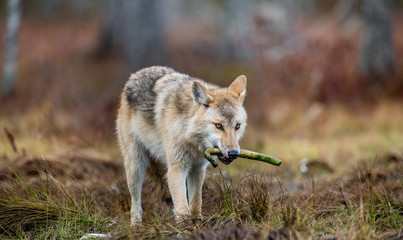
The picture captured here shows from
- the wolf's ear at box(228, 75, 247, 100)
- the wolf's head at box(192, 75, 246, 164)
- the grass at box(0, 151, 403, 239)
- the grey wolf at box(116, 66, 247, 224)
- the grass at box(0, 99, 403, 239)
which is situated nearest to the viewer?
the grass at box(0, 151, 403, 239)

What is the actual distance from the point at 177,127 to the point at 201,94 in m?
0.50

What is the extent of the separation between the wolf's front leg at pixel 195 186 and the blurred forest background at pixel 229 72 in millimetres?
3141

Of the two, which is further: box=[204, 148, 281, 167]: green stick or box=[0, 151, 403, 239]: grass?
box=[204, 148, 281, 167]: green stick

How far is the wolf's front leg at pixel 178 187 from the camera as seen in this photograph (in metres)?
5.00

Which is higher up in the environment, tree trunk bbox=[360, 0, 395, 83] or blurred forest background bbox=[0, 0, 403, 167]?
tree trunk bbox=[360, 0, 395, 83]

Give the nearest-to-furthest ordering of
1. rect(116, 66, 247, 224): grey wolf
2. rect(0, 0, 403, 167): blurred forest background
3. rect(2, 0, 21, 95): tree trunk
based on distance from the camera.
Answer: rect(116, 66, 247, 224): grey wolf → rect(0, 0, 403, 167): blurred forest background → rect(2, 0, 21, 95): tree trunk

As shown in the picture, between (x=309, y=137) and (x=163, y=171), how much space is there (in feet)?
16.3

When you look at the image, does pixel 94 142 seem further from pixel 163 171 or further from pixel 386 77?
pixel 386 77

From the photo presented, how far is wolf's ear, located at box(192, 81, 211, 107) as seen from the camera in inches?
198

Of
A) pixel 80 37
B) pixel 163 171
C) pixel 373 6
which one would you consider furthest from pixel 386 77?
pixel 80 37

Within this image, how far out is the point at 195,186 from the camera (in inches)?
212

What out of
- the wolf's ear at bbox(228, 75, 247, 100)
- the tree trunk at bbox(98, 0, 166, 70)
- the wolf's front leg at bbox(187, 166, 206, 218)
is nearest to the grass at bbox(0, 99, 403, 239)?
the wolf's front leg at bbox(187, 166, 206, 218)

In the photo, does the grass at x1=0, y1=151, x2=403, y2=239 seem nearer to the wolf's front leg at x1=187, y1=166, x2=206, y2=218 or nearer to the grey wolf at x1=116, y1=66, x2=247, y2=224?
the wolf's front leg at x1=187, y1=166, x2=206, y2=218

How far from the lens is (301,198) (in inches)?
217
